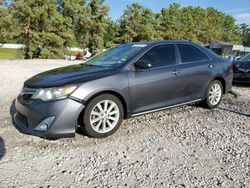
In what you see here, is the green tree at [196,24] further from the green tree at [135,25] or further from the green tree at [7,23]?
the green tree at [7,23]

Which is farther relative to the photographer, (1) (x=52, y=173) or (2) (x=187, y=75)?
(2) (x=187, y=75)

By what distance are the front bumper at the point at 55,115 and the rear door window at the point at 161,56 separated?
1586 millimetres

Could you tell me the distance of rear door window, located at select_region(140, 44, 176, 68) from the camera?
5.23 meters

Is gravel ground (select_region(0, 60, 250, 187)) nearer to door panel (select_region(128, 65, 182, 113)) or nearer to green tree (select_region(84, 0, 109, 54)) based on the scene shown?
door panel (select_region(128, 65, 182, 113))

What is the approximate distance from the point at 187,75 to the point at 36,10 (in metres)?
21.3

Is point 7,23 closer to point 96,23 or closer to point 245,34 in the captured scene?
point 96,23

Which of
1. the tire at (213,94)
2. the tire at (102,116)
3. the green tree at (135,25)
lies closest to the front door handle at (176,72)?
the tire at (213,94)

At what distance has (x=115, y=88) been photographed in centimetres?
462

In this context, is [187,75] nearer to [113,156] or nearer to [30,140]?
[113,156]

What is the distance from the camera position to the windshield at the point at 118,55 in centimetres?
511

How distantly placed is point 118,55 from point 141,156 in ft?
7.19

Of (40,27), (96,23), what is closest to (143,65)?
(40,27)

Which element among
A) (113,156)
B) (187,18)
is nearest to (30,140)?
(113,156)

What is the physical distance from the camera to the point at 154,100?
514cm
